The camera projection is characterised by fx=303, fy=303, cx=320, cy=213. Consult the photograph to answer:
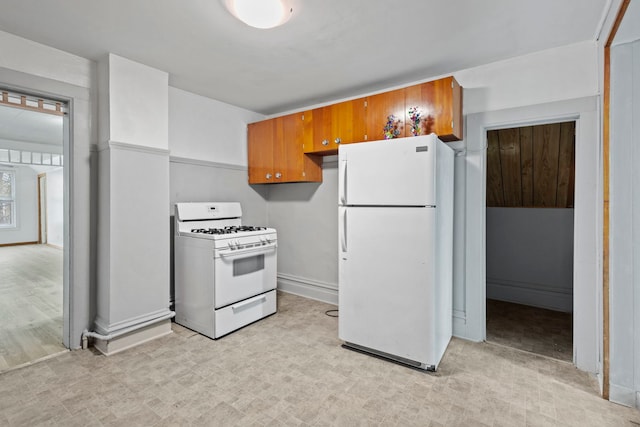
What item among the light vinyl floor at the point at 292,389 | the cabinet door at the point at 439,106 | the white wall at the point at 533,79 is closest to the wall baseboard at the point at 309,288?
the light vinyl floor at the point at 292,389

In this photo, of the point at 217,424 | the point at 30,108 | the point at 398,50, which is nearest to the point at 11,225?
the point at 30,108

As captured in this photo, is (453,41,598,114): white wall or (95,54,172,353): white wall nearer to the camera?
(453,41,598,114): white wall

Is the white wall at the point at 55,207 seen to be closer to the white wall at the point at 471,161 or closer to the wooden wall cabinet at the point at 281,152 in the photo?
the wooden wall cabinet at the point at 281,152

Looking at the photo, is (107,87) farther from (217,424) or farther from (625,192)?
(625,192)

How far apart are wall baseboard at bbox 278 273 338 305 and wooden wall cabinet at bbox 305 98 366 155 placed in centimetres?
167

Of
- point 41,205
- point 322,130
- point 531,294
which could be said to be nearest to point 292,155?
point 322,130

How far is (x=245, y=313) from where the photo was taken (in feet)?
9.87

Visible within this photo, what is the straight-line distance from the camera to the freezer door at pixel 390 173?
214cm

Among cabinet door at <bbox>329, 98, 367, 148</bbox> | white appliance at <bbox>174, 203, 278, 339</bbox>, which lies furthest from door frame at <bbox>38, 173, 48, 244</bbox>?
cabinet door at <bbox>329, 98, 367, 148</bbox>

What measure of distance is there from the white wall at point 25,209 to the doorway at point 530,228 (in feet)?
35.6

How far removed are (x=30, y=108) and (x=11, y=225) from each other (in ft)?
26.6

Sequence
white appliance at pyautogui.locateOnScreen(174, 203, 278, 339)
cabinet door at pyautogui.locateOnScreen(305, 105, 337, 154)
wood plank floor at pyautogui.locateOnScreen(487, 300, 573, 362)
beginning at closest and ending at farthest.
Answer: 1. wood plank floor at pyautogui.locateOnScreen(487, 300, 573, 362)
2. white appliance at pyautogui.locateOnScreen(174, 203, 278, 339)
3. cabinet door at pyautogui.locateOnScreen(305, 105, 337, 154)

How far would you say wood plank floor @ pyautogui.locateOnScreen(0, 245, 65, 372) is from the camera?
2.52m

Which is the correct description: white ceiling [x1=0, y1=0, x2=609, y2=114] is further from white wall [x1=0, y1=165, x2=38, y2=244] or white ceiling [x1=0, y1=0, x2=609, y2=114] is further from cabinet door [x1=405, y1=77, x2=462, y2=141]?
white wall [x1=0, y1=165, x2=38, y2=244]
